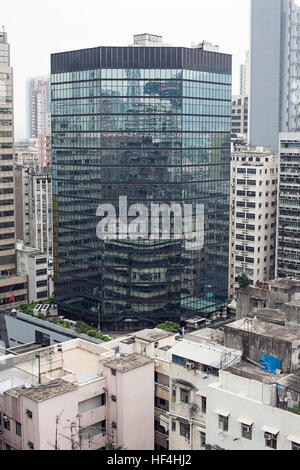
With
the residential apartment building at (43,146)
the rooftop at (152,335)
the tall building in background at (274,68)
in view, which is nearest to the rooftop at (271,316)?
the rooftop at (152,335)

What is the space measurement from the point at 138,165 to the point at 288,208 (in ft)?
101

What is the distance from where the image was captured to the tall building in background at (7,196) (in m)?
103

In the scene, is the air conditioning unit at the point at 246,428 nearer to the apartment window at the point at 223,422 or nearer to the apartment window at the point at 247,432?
the apartment window at the point at 247,432

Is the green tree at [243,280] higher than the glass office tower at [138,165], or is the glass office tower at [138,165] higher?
the glass office tower at [138,165]

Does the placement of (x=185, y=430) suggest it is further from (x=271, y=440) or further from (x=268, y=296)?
(x=268, y=296)

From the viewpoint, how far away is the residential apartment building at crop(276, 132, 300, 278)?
102m

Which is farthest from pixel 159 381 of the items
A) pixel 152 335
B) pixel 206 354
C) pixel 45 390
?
pixel 45 390

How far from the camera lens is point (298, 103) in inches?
6845

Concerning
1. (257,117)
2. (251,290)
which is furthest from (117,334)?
(257,117)

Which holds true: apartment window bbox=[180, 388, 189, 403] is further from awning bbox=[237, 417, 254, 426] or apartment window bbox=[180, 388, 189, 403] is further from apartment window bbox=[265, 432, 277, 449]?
apartment window bbox=[265, 432, 277, 449]

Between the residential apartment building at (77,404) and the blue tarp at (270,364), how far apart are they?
27.3ft

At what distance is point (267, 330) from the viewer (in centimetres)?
4144

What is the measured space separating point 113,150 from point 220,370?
2113 inches
